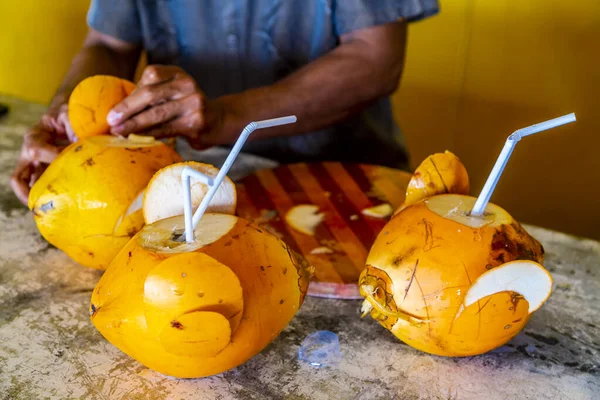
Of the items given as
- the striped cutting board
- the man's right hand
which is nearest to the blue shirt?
the striped cutting board

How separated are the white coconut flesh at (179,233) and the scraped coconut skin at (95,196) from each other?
0.10 m

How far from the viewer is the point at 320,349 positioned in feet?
1.92

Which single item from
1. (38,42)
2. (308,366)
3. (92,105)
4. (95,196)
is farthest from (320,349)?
(38,42)

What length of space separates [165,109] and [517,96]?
1.25m

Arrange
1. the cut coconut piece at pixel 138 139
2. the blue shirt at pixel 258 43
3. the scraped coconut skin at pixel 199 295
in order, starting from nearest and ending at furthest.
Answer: the scraped coconut skin at pixel 199 295
the cut coconut piece at pixel 138 139
the blue shirt at pixel 258 43

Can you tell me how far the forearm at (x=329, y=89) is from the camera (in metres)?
0.97

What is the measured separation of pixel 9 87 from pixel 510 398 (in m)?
2.41

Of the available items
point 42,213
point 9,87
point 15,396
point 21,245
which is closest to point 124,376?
point 15,396

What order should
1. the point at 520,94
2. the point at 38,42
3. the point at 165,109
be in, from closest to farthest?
the point at 165,109, the point at 520,94, the point at 38,42

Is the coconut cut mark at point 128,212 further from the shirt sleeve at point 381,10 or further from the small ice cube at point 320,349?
the shirt sleeve at point 381,10

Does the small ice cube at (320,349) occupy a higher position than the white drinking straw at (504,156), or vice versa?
the white drinking straw at (504,156)

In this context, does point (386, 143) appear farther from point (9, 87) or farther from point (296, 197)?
point (9, 87)

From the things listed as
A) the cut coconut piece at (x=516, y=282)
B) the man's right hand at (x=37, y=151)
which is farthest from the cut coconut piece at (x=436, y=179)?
the man's right hand at (x=37, y=151)

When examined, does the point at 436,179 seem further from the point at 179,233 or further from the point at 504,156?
the point at 179,233
